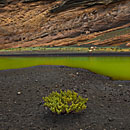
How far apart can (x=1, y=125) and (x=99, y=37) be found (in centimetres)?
2809

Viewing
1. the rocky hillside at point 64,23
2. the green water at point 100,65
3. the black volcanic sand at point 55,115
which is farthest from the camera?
the rocky hillside at point 64,23

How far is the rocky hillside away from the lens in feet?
98.6

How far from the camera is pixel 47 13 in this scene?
3412 centimetres

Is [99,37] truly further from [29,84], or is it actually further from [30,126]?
[30,126]

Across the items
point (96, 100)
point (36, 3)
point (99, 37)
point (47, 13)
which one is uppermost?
point (36, 3)

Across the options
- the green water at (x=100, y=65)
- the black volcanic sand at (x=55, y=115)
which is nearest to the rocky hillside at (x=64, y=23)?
the green water at (x=100, y=65)

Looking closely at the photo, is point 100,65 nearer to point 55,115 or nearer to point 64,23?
point 55,115

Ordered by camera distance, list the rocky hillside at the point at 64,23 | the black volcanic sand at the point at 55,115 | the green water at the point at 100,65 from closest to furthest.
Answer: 1. the black volcanic sand at the point at 55,115
2. the green water at the point at 100,65
3. the rocky hillside at the point at 64,23

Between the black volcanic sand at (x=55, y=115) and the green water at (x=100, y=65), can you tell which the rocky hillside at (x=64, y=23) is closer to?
the green water at (x=100, y=65)

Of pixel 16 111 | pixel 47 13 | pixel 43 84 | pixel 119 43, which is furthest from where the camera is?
pixel 47 13

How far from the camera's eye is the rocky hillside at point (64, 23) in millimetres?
30047

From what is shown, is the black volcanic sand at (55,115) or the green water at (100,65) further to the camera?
the green water at (100,65)

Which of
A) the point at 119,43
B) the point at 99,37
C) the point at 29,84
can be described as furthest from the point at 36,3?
the point at 29,84

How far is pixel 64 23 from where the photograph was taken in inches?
1303
